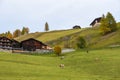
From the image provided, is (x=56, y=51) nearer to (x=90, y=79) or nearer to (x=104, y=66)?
(x=104, y=66)

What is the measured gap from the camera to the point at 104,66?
2470 inches

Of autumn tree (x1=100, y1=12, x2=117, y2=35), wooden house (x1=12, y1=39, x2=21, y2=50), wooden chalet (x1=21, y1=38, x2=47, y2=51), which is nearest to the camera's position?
wooden house (x1=12, y1=39, x2=21, y2=50)

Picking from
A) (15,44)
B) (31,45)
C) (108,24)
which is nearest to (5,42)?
(15,44)

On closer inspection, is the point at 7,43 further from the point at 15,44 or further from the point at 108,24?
the point at 108,24

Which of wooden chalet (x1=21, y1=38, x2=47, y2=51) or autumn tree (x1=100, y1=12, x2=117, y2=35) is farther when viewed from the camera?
autumn tree (x1=100, y1=12, x2=117, y2=35)

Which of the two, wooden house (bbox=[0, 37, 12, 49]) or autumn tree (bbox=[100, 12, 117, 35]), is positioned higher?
autumn tree (bbox=[100, 12, 117, 35])

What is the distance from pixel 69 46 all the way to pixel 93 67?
91.7 metres

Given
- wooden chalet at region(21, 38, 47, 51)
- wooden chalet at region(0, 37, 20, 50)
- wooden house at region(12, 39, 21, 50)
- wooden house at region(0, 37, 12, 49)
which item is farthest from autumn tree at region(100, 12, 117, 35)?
wooden house at region(0, 37, 12, 49)

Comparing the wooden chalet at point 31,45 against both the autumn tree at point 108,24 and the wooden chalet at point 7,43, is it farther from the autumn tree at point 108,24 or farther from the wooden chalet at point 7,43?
the autumn tree at point 108,24

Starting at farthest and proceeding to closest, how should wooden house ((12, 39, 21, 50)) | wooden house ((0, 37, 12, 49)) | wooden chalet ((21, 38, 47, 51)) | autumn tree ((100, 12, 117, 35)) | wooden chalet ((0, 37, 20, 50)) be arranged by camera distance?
1. autumn tree ((100, 12, 117, 35))
2. wooden chalet ((21, 38, 47, 51))
3. wooden house ((12, 39, 21, 50))
4. wooden chalet ((0, 37, 20, 50))
5. wooden house ((0, 37, 12, 49))

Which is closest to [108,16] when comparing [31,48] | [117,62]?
Answer: [31,48]

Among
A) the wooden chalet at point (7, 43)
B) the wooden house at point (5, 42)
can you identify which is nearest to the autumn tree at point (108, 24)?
the wooden chalet at point (7, 43)

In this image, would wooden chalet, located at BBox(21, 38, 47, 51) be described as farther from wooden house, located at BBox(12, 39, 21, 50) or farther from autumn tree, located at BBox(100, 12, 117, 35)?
autumn tree, located at BBox(100, 12, 117, 35)

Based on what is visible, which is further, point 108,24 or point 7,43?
Answer: point 108,24
